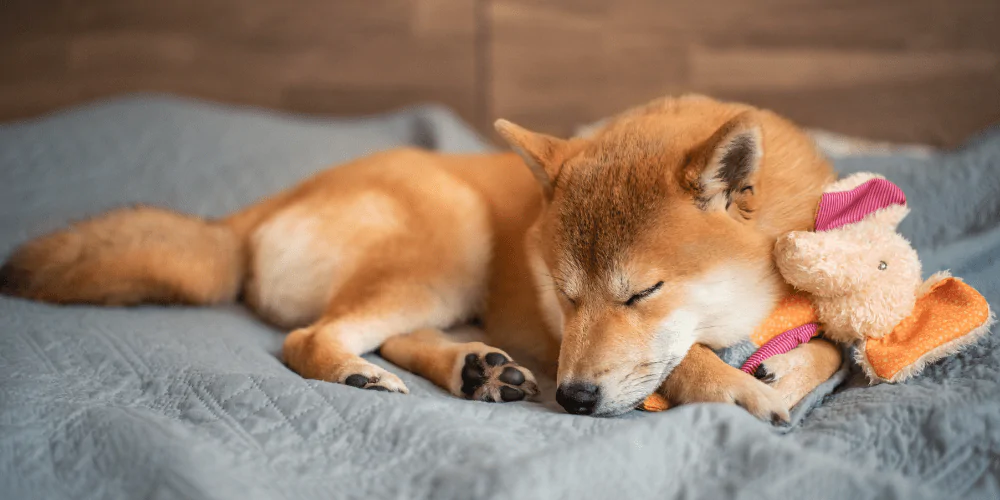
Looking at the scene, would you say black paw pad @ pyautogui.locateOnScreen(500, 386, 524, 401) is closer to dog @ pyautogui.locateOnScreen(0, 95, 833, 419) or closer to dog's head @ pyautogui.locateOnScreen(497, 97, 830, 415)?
dog @ pyautogui.locateOnScreen(0, 95, 833, 419)

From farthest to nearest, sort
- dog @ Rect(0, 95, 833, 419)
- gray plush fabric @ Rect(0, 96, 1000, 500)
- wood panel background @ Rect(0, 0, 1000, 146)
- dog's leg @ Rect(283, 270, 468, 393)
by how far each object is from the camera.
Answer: wood panel background @ Rect(0, 0, 1000, 146), dog's leg @ Rect(283, 270, 468, 393), dog @ Rect(0, 95, 833, 419), gray plush fabric @ Rect(0, 96, 1000, 500)

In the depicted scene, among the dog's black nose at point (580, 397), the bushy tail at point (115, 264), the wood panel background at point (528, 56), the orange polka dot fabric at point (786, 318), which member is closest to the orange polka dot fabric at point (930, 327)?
the orange polka dot fabric at point (786, 318)

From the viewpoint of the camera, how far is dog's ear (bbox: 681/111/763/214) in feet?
4.37

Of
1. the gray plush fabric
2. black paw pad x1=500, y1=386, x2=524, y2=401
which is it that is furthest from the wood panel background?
black paw pad x1=500, y1=386, x2=524, y2=401

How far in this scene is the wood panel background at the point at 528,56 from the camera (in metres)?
3.51

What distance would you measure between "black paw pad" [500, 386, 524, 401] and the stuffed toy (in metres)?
0.29

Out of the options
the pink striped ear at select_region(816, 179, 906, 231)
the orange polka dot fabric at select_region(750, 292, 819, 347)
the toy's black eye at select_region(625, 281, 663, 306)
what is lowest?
the orange polka dot fabric at select_region(750, 292, 819, 347)

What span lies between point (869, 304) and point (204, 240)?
5.92 feet

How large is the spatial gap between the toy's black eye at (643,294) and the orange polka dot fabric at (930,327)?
1.69 ft

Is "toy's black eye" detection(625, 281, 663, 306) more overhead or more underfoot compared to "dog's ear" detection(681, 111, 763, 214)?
more underfoot

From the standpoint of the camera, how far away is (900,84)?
3584 millimetres

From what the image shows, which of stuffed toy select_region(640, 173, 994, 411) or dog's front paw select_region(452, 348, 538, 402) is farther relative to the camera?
dog's front paw select_region(452, 348, 538, 402)

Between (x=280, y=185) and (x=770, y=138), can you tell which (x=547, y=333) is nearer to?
(x=770, y=138)

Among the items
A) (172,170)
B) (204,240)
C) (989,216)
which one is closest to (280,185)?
(172,170)
